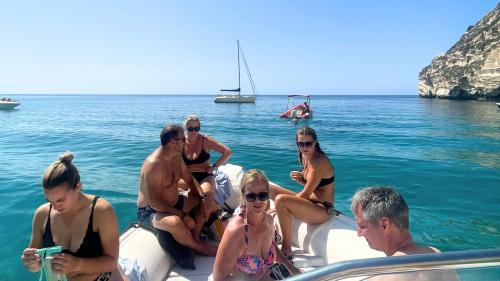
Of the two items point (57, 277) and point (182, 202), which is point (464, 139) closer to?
point (182, 202)

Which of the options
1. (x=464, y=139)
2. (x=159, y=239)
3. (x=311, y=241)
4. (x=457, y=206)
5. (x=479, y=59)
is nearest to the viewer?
(x=159, y=239)

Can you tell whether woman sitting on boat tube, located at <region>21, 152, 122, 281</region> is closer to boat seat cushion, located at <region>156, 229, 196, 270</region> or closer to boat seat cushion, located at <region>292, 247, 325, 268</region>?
boat seat cushion, located at <region>156, 229, 196, 270</region>

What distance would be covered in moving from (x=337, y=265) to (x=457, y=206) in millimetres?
7955

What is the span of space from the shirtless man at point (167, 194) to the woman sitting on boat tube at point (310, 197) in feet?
3.06

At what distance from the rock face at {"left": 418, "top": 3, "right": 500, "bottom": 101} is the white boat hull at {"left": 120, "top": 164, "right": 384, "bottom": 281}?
162 feet

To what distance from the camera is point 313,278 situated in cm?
126

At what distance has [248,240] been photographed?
2838 millimetres

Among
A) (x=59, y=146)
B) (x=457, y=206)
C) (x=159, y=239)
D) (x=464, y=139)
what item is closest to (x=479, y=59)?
(x=464, y=139)

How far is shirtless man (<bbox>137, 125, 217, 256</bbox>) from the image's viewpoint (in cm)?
370

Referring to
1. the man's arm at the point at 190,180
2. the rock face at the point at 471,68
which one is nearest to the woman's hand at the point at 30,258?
the man's arm at the point at 190,180

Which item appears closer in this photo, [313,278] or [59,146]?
[313,278]

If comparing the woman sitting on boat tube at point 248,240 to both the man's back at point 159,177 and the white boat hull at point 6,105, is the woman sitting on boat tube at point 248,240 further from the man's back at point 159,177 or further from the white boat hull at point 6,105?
the white boat hull at point 6,105

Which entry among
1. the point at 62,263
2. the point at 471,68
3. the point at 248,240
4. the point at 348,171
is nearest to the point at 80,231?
the point at 62,263

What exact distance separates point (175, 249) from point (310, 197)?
168cm
